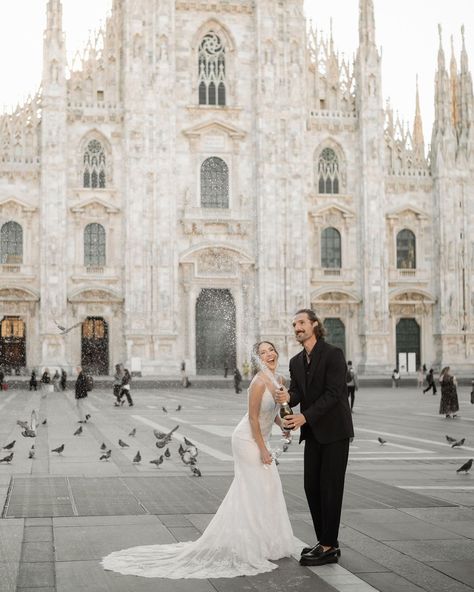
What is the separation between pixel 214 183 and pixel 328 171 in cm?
602

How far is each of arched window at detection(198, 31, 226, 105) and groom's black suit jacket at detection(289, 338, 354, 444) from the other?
39.6 m

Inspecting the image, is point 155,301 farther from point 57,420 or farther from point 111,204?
point 57,420

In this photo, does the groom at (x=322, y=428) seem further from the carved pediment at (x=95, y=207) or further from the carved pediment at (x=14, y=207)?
the carved pediment at (x=14, y=207)

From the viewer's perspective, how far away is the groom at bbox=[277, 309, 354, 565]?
6789 millimetres

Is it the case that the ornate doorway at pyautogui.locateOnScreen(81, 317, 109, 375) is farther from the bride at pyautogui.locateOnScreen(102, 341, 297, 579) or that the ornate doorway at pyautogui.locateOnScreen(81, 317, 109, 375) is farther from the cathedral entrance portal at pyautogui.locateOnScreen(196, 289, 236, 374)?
the bride at pyautogui.locateOnScreen(102, 341, 297, 579)

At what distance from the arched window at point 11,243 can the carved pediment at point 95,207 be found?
113 inches

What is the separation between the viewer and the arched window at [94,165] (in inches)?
1729

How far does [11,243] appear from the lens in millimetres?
43125

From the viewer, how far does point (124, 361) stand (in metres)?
42.7

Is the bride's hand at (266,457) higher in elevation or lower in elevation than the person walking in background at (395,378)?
higher

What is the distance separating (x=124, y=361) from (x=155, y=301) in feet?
10.4

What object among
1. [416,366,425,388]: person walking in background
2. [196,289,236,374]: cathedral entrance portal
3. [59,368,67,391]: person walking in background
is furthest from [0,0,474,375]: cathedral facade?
[59,368,67,391]: person walking in background

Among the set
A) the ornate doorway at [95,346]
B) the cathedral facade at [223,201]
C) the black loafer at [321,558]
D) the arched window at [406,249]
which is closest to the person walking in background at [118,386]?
the cathedral facade at [223,201]

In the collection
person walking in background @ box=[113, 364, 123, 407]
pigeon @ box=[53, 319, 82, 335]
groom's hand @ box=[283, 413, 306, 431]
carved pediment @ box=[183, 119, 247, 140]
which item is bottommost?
person walking in background @ box=[113, 364, 123, 407]
